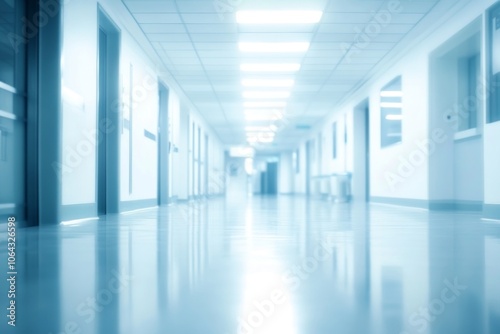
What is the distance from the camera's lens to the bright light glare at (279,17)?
250 inches

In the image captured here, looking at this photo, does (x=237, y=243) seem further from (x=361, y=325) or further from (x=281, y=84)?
(x=281, y=84)

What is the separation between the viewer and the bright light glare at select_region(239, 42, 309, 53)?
773 centimetres

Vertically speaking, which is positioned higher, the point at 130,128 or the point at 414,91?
the point at 414,91

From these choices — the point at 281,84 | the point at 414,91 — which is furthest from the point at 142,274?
the point at 281,84

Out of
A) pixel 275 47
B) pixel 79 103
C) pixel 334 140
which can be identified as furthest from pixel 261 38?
pixel 334 140

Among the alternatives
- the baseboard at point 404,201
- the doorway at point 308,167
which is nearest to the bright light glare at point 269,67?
the baseboard at point 404,201

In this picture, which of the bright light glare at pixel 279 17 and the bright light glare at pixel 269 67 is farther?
the bright light glare at pixel 269 67

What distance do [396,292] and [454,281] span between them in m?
0.34

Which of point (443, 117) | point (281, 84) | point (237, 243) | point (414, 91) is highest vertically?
point (281, 84)

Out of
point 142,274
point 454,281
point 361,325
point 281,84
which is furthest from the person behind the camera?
point 281,84

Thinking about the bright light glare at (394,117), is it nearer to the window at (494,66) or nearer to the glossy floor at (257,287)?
the window at (494,66)

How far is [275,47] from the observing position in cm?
795

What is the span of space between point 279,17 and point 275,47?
1385mm

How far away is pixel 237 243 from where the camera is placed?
2.91m
